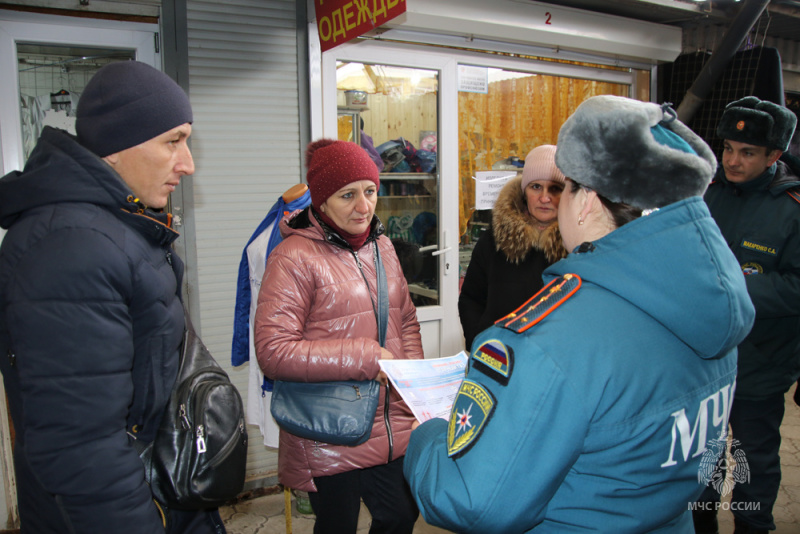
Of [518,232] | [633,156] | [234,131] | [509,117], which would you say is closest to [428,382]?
[633,156]

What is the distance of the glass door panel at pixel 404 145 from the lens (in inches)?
143

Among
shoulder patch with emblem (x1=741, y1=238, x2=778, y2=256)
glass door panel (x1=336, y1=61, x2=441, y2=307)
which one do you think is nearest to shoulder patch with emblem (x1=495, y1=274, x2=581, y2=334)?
shoulder patch with emblem (x1=741, y1=238, x2=778, y2=256)

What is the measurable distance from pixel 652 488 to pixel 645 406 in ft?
0.60

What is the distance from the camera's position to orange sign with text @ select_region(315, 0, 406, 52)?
2.57m

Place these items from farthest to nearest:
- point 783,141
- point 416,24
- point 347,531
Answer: point 416,24 < point 783,141 < point 347,531

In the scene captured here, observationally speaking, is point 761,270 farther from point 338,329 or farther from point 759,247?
point 338,329

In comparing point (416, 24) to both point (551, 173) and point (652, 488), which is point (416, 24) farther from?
point (652, 488)

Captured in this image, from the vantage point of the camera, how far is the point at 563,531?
41.4 inches

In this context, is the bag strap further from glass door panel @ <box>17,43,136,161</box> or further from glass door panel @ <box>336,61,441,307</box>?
glass door panel @ <box>17,43,136,161</box>

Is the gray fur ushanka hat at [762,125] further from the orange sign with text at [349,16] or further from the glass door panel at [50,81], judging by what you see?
the glass door panel at [50,81]

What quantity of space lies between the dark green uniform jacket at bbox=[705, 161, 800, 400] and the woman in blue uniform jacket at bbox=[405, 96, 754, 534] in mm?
1834

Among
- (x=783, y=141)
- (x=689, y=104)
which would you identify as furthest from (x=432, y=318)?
(x=689, y=104)

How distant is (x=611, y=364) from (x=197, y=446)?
99 centimetres

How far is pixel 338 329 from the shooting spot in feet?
6.66
